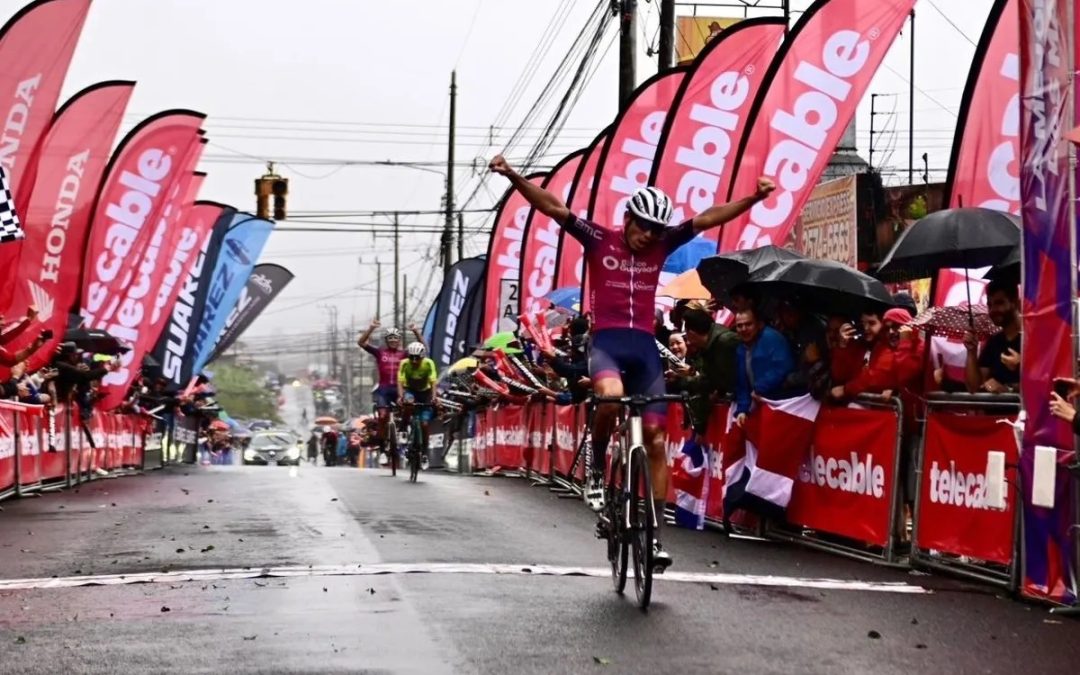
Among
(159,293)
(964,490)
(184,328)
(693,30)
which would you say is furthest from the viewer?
(693,30)

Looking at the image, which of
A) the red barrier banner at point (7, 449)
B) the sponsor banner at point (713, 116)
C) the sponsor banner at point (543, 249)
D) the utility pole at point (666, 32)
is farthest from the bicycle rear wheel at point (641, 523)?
the sponsor banner at point (543, 249)

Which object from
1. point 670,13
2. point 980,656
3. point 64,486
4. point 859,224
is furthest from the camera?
point 859,224

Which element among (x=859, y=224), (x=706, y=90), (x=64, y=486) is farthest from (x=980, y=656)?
(x=859, y=224)

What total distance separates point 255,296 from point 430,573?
38.3 meters

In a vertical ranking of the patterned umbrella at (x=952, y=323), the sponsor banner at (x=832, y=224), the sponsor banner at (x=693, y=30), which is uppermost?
the sponsor banner at (x=693, y=30)

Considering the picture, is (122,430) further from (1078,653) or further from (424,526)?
(1078,653)

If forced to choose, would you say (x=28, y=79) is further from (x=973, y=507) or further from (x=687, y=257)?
(x=973, y=507)

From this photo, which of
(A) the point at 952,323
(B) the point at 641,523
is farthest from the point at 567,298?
(B) the point at 641,523

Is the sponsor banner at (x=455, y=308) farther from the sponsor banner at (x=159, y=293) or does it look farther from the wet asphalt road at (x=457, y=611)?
the wet asphalt road at (x=457, y=611)

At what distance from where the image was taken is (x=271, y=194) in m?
39.1

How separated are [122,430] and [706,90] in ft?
43.3

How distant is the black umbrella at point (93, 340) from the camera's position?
75.8ft

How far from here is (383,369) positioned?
28.5 meters

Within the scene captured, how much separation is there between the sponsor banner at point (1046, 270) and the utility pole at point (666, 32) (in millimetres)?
15241
